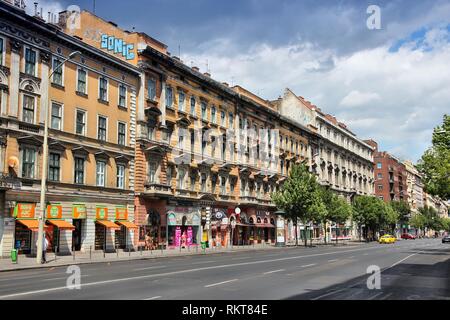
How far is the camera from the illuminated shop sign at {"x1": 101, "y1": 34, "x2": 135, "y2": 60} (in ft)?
141

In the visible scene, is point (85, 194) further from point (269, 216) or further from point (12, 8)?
point (269, 216)

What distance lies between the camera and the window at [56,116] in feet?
114

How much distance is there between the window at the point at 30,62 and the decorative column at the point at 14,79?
0.85m

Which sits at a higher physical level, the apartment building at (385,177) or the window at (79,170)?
the apartment building at (385,177)

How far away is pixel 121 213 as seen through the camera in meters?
40.6

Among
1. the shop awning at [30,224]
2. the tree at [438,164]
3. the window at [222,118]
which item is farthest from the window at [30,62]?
the tree at [438,164]

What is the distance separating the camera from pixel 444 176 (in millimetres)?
43875

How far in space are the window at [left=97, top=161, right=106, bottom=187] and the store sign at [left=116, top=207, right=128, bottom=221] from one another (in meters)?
2.58

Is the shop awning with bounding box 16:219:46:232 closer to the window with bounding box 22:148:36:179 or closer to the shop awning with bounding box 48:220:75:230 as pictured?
the shop awning with bounding box 48:220:75:230

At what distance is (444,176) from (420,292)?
3121 cm

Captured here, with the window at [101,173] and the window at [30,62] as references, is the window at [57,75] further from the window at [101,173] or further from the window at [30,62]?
the window at [101,173]

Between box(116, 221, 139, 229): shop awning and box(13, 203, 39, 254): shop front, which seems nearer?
box(13, 203, 39, 254): shop front

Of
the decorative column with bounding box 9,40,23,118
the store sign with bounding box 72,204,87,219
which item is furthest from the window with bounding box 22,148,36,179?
the store sign with bounding box 72,204,87,219

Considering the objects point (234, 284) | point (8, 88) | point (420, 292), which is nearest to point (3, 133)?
point (8, 88)
